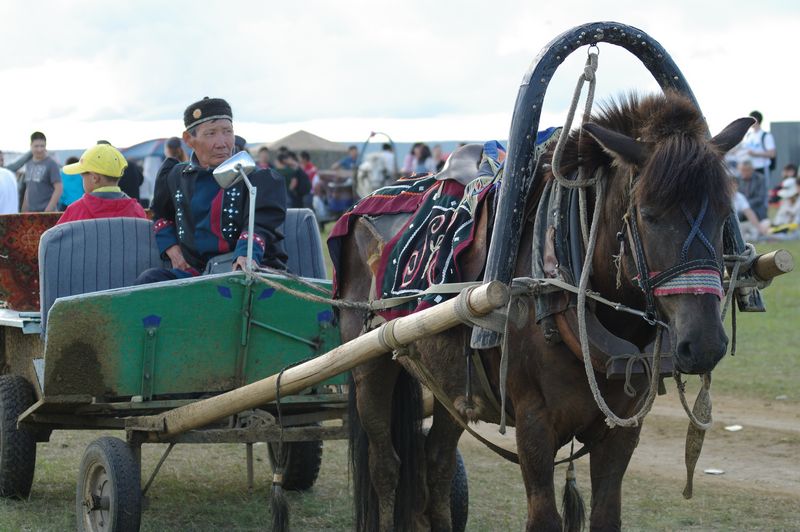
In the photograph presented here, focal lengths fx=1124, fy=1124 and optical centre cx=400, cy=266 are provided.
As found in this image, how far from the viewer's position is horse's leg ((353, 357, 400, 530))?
17.2 feet

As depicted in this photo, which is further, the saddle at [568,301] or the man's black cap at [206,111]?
the man's black cap at [206,111]

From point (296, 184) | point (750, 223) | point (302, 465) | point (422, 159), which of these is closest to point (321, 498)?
point (302, 465)

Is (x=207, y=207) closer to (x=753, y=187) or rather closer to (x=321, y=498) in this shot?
(x=321, y=498)

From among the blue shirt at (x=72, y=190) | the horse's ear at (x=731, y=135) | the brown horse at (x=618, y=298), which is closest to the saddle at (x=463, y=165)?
the brown horse at (x=618, y=298)

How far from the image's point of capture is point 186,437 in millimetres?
5422

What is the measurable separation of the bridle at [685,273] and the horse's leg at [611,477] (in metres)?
0.68

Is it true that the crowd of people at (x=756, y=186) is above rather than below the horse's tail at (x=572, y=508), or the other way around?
above

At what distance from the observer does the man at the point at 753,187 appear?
746 inches

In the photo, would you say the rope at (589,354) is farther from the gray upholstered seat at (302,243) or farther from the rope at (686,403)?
the gray upholstered seat at (302,243)

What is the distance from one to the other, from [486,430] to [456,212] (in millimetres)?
4419

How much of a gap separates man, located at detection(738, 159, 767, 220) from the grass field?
11.2 metres

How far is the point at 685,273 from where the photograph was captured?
3.38 m

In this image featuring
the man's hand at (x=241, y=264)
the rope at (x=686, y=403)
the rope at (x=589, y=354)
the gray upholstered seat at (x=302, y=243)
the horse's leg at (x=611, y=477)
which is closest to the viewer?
the rope at (x=589, y=354)

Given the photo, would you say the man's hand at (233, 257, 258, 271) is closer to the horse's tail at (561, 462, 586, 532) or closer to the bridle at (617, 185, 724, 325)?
the horse's tail at (561, 462, 586, 532)
